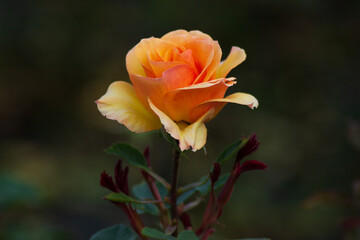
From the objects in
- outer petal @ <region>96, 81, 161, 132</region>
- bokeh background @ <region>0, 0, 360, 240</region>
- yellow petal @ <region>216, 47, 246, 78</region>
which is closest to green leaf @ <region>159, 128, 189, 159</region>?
outer petal @ <region>96, 81, 161, 132</region>

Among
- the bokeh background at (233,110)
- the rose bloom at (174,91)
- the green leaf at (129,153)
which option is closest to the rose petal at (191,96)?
the rose bloom at (174,91)

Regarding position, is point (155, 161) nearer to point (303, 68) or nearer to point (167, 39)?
point (303, 68)

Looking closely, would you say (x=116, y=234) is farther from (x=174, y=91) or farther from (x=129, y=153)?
(x=174, y=91)

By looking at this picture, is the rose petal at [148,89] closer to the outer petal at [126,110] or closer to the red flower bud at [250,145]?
the outer petal at [126,110]

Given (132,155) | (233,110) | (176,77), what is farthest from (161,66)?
(233,110)

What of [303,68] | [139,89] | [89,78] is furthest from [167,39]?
[89,78]

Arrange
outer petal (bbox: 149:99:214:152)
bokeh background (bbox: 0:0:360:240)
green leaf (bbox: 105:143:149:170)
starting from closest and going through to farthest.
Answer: outer petal (bbox: 149:99:214:152)
green leaf (bbox: 105:143:149:170)
bokeh background (bbox: 0:0:360:240)

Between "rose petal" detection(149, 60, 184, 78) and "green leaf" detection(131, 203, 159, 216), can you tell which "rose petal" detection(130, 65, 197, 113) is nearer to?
"rose petal" detection(149, 60, 184, 78)

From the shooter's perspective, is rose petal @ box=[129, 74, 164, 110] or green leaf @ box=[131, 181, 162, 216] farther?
green leaf @ box=[131, 181, 162, 216]
